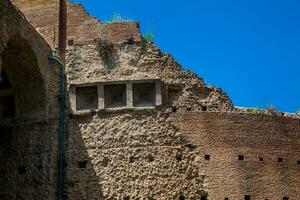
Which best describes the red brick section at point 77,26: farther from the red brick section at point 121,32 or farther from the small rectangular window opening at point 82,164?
the small rectangular window opening at point 82,164

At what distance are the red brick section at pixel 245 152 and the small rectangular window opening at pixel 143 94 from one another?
0.84 metres

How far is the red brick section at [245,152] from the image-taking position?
694 inches

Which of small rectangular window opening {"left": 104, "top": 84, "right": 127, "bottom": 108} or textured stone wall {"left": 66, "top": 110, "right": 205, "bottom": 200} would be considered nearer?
textured stone wall {"left": 66, "top": 110, "right": 205, "bottom": 200}

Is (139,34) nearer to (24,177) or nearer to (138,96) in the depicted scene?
(138,96)

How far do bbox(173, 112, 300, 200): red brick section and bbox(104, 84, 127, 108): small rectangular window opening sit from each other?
153cm

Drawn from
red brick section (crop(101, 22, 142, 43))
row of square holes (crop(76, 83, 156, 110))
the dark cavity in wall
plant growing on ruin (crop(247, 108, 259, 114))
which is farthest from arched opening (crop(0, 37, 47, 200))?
plant growing on ruin (crop(247, 108, 259, 114))

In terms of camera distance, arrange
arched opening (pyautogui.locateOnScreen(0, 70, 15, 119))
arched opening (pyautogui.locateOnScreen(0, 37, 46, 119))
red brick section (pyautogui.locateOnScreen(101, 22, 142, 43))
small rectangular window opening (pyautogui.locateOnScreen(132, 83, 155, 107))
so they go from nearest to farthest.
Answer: arched opening (pyautogui.locateOnScreen(0, 37, 46, 119)) < small rectangular window opening (pyautogui.locateOnScreen(132, 83, 155, 107)) < arched opening (pyautogui.locateOnScreen(0, 70, 15, 119)) < red brick section (pyautogui.locateOnScreen(101, 22, 142, 43))

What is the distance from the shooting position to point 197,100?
18688mm

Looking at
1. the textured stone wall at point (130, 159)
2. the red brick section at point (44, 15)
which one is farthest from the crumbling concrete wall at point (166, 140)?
the red brick section at point (44, 15)

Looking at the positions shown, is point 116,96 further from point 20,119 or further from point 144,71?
point 20,119

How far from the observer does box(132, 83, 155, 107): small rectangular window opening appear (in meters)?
18.5

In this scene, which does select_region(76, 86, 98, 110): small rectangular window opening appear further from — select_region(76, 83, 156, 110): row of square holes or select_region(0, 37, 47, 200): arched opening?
select_region(0, 37, 47, 200): arched opening

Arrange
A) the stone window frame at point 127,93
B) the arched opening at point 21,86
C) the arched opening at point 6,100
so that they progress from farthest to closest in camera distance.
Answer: the arched opening at point 6,100 < the stone window frame at point 127,93 < the arched opening at point 21,86

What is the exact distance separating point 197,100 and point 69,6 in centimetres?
464
